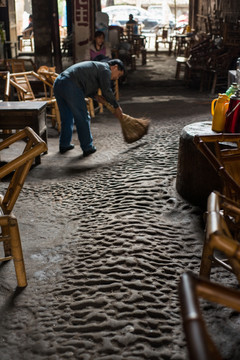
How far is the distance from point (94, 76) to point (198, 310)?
520cm

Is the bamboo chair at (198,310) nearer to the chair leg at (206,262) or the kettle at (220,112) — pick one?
the chair leg at (206,262)

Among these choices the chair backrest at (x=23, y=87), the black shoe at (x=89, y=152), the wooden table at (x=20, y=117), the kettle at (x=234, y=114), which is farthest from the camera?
the chair backrest at (x=23, y=87)

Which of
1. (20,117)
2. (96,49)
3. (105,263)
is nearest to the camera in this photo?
(105,263)

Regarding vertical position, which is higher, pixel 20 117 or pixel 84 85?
pixel 84 85

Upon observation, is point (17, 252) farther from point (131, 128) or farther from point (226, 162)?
point (131, 128)

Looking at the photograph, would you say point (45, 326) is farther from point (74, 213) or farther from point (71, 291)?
point (74, 213)

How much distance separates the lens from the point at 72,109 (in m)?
6.21

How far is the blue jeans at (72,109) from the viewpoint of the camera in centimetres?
611

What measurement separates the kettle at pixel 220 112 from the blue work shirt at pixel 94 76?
221 centimetres

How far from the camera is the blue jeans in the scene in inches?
240

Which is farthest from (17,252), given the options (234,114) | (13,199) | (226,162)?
(234,114)

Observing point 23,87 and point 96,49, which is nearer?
point 23,87

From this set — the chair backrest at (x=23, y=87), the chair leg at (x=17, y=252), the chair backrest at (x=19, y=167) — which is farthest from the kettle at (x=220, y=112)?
the chair backrest at (x=23, y=87)

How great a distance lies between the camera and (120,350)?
8.07 ft
